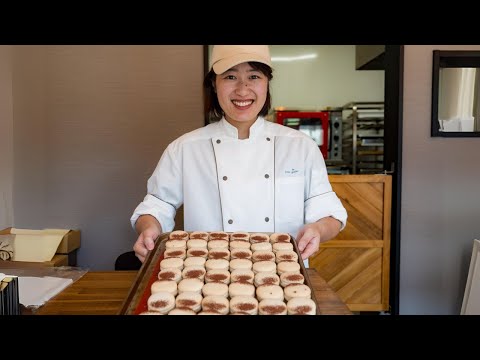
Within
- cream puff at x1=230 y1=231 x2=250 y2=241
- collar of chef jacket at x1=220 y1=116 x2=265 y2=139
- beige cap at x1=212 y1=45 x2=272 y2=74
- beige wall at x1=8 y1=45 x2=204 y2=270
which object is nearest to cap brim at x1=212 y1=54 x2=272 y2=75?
beige cap at x1=212 y1=45 x2=272 y2=74

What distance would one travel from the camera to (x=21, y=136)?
122 inches

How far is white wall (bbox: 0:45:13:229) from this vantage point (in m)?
2.88

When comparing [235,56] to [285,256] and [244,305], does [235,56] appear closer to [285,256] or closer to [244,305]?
A: [285,256]

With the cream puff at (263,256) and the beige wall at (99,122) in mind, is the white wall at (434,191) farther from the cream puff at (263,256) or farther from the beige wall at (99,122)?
the cream puff at (263,256)

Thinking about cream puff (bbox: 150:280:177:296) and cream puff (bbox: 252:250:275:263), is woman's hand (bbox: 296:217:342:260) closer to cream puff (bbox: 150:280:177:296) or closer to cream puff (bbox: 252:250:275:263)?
cream puff (bbox: 252:250:275:263)

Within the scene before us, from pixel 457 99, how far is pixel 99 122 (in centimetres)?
272

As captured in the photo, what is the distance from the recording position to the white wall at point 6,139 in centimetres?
288

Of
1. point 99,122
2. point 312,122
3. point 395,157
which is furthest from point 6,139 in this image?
point 312,122

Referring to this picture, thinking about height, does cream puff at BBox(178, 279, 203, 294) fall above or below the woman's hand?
below

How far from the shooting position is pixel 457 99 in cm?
318

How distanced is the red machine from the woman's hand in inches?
159

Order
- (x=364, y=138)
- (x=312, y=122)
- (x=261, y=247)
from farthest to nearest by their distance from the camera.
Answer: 1. (x=364, y=138)
2. (x=312, y=122)
3. (x=261, y=247)
